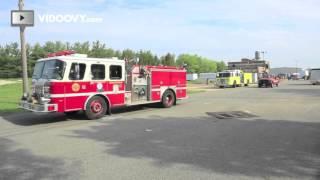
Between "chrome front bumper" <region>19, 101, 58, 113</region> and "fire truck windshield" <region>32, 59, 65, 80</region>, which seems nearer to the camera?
"chrome front bumper" <region>19, 101, 58, 113</region>

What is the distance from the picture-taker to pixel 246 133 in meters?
11.9

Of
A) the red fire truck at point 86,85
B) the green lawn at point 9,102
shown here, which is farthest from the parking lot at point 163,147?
the green lawn at point 9,102

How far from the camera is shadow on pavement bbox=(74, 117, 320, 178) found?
311 inches

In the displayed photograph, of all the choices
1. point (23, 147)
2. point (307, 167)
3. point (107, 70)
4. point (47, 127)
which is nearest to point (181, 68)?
point (107, 70)

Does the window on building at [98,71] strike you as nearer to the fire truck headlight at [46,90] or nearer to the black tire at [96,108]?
the black tire at [96,108]

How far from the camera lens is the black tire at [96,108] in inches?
619

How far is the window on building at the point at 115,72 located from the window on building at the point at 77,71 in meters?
1.52

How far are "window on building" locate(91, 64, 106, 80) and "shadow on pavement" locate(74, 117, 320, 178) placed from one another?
7.24 feet

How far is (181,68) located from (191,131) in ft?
31.6

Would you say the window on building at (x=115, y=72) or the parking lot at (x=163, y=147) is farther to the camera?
the window on building at (x=115, y=72)

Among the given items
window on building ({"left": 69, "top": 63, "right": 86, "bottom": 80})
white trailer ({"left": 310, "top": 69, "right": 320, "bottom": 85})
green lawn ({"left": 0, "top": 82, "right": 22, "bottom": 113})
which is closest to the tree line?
white trailer ({"left": 310, "top": 69, "right": 320, "bottom": 85})

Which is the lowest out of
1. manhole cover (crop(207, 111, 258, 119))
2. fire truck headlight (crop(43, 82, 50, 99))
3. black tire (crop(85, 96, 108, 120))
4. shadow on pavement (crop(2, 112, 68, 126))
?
shadow on pavement (crop(2, 112, 68, 126))

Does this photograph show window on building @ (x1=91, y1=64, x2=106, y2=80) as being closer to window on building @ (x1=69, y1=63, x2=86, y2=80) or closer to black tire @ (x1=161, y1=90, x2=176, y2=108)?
window on building @ (x1=69, y1=63, x2=86, y2=80)

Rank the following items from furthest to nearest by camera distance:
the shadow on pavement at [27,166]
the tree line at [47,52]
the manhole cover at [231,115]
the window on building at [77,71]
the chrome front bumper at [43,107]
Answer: the tree line at [47,52] → the manhole cover at [231,115] → the window on building at [77,71] → the chrome front bumper at [43,107] → the shadow on pavement at [27,166]
